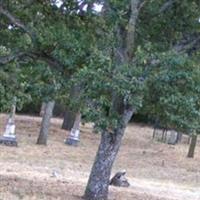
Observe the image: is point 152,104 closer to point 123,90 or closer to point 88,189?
point 123,90

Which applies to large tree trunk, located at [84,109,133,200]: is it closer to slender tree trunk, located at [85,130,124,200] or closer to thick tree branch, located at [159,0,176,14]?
slender tree trunk, located at [85,130,124,200]

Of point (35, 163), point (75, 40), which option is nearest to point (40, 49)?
point (75, 40)

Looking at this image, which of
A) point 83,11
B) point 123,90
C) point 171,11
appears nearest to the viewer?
point 123,90

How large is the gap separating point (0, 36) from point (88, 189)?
9.67ft

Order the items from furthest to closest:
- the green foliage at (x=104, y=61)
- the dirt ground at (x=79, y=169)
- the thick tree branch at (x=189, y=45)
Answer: the dirt ground at (x=79, y=169) < the thick tree branch at (x=189, y=45) < the green foliage at (x=104, y=61)

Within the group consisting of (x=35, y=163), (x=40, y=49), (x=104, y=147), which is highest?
(x=40, y=49)

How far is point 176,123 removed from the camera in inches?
359

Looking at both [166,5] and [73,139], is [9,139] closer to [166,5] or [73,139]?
[73,139]

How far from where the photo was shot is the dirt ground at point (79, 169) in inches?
431

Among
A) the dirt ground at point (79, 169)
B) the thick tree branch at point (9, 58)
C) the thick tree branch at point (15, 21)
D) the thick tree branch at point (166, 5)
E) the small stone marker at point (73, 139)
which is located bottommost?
the dirt ground at point (79, 169)

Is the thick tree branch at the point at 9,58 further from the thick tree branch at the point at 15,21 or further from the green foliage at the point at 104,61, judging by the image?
the thick tree branch at the point at 15,21

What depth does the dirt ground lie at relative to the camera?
10945 mm

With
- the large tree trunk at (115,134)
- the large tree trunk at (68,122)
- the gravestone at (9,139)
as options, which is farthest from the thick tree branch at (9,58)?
the large tree trunk at (68,122)

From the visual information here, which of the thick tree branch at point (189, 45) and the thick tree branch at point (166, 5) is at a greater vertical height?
the thick tree branch at point (166, 5)
